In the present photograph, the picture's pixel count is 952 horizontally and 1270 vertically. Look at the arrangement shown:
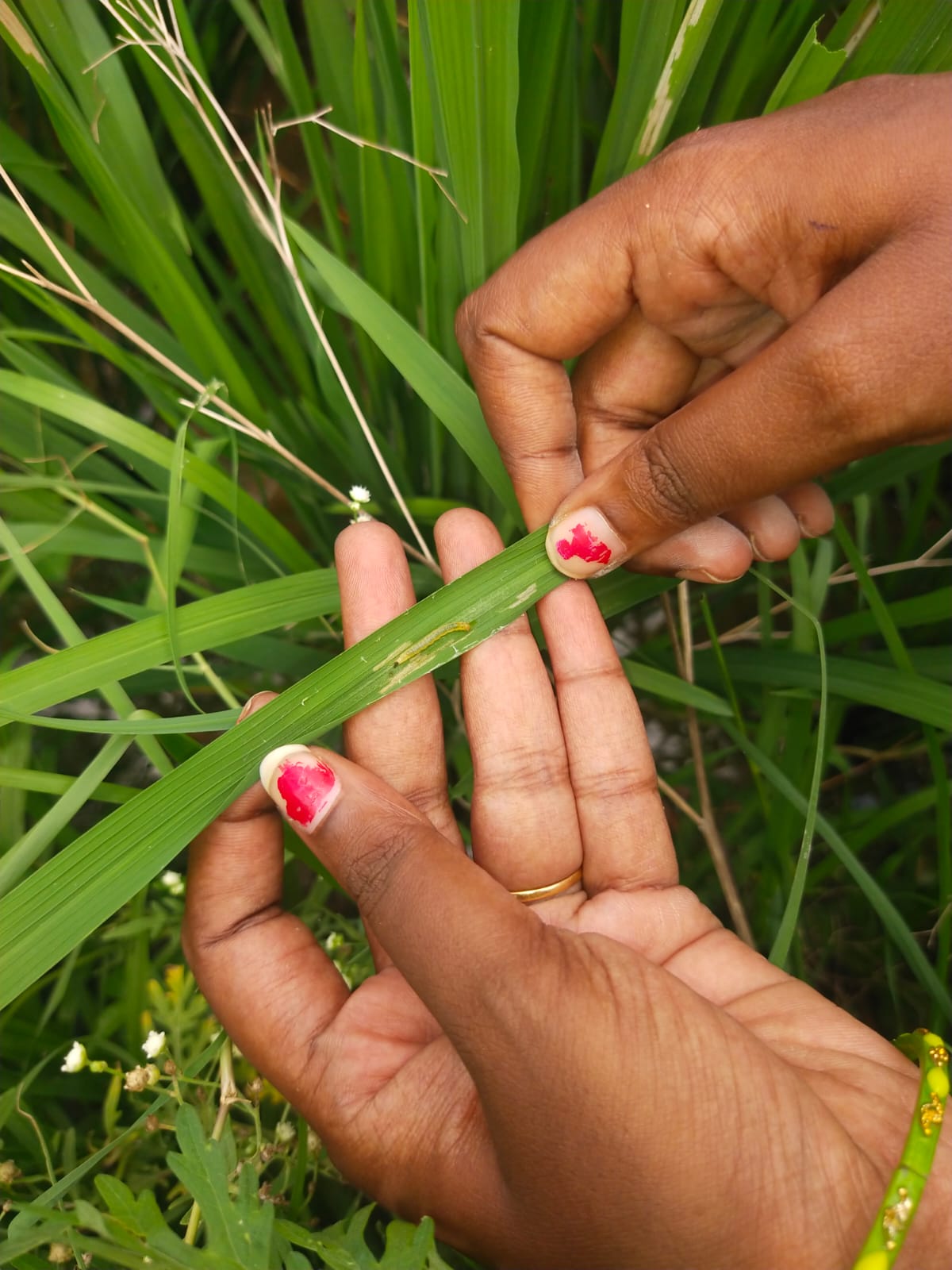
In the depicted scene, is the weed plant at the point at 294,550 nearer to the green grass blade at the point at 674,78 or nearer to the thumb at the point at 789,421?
the green grass blade at the point at 674,78

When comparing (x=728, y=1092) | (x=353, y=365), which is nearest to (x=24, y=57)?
(x=353, y=365)

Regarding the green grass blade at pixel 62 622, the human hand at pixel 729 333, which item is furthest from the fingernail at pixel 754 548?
the green grass blade at pixel 62 622

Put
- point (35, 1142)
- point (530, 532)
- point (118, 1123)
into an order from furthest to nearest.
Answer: point (118, 1123) → point (35, 1142) → point (530, 532)

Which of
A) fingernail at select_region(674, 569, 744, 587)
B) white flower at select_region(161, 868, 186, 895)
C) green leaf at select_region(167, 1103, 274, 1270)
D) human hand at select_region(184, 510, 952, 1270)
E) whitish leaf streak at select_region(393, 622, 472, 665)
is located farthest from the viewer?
white flower at select_region(161, 868, 186, 895)

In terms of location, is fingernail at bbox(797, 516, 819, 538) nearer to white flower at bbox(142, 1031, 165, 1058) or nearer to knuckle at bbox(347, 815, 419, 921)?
knuckle at bbox(347, 815, 419, 921)

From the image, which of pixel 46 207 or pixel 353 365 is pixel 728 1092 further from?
pixel 46 207

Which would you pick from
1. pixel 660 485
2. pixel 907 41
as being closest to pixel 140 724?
pixel 660 485

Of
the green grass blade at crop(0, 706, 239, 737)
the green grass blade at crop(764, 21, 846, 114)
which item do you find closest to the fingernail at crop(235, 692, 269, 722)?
the green grass blade at crop(0, 706, 239, 737)

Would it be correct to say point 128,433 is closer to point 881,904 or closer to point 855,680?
point 855,680
